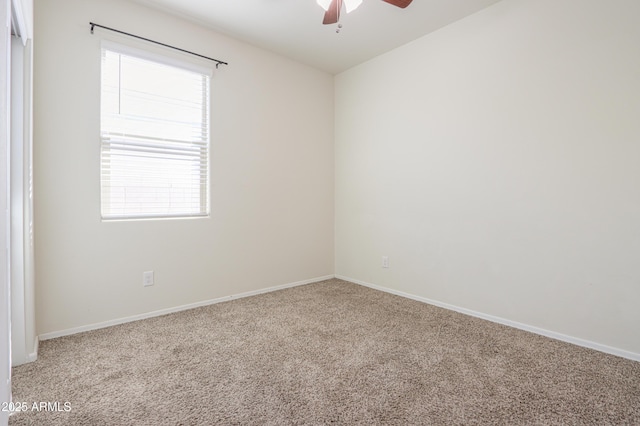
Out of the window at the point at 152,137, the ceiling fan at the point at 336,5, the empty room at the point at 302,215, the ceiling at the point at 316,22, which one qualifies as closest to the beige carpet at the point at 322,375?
the empty room at the point at 302,215

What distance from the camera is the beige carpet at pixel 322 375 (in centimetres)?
154

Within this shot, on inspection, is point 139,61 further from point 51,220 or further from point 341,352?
point 341,352

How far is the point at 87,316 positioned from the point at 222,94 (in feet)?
7.41

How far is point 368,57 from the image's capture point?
3688 millimetres

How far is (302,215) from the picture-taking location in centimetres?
390

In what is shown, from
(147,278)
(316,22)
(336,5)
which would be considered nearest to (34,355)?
(147,278)

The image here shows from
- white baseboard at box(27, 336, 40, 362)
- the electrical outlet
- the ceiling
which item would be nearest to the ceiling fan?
the ceiling

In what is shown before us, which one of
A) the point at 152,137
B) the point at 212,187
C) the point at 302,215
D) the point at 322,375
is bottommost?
the point at 322,375

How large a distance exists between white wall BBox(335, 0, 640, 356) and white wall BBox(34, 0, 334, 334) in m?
0.80

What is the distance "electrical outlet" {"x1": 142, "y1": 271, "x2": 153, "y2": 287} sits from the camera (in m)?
2.77

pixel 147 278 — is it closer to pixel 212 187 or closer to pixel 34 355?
pixel 34 355

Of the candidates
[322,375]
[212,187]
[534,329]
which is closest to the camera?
[322,375]

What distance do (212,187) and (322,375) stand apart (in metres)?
2.04

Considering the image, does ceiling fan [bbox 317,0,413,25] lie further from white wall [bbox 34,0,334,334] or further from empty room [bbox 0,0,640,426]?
white wall [bbox 34,0,334,334]
